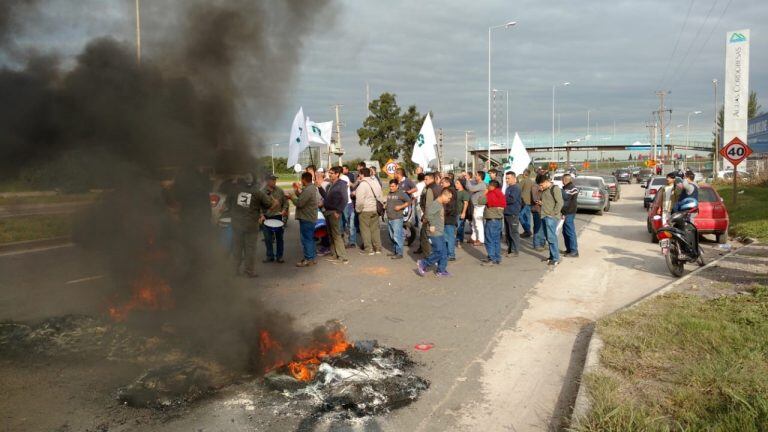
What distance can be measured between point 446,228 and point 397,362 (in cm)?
Result: 534

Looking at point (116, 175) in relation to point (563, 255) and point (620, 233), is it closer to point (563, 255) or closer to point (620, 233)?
point (563, 255)

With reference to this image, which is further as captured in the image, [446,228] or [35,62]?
[446,228]

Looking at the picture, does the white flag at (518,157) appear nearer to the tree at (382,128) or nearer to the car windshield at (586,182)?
the car windshield at (586,182)

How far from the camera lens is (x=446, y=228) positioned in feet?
33.1

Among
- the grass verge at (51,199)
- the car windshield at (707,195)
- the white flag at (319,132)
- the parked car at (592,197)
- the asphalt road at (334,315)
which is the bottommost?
the asphalt road at (334,315)

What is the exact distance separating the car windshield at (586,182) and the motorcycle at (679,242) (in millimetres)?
11230

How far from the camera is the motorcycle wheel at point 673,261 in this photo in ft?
28.6

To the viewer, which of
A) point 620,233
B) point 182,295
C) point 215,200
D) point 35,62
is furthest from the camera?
point 620,233

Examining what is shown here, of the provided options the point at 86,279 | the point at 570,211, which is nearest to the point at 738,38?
the point at 570,211

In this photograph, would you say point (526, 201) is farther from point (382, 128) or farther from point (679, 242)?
point (382, 128)

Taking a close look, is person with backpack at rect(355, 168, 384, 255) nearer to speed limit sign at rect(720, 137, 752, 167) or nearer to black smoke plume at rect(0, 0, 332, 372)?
black smoke plume at rect(0, 0, 332, 372)

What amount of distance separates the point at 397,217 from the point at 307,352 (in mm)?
6108

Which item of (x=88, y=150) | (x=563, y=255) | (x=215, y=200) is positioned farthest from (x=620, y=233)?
(x=88, y=150)

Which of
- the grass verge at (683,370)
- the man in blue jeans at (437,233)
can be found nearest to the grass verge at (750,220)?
the man in blue jeans at (437,233)
